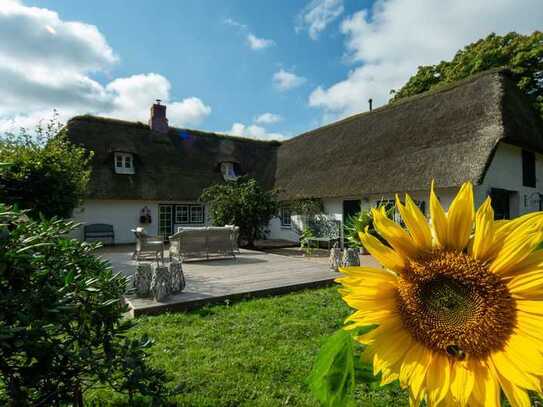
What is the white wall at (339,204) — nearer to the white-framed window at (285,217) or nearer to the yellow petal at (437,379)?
the white-framed window at (285,217)

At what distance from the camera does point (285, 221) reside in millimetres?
17734

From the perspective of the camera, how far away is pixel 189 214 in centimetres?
1795

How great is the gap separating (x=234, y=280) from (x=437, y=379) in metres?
6.48

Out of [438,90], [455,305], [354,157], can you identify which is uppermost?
[438,90]

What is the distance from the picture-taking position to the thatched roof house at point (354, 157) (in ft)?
37.7

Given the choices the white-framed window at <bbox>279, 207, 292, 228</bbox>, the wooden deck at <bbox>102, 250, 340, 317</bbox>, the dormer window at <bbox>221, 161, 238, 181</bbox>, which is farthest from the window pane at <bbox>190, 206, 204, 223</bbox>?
the wooden deck at <bbox>102, 250, 340, 317</bbox>

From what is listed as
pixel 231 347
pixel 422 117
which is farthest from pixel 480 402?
A: pixel 422 117

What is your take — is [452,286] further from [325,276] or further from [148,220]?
[148,220]

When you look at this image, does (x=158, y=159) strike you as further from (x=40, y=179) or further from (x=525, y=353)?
(x=525, y=353)

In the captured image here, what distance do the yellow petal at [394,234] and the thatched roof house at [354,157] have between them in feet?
37.0

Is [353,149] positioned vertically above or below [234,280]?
above

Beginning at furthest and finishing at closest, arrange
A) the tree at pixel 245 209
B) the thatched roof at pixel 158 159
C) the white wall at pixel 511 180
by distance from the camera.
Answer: the thatched roof at pixel 158 159 → the tree at pixel 245 209 → the white wall at pixel 511 180

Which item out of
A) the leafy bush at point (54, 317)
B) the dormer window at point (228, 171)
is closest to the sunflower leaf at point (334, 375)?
the leafy bush at point (54, 317)

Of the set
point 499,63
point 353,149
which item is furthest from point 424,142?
→ point 499,63
